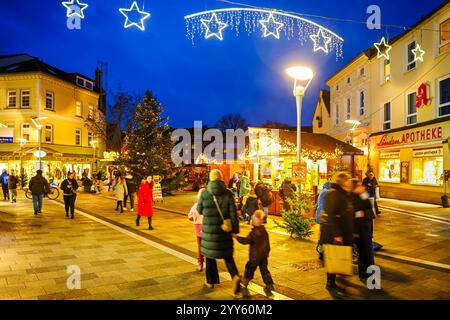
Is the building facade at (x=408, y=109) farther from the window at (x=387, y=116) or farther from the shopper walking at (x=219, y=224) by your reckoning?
the shopper walking at (x=219, y=224)

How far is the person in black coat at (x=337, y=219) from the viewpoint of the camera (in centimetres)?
523

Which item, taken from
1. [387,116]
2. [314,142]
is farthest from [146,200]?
[387,116]

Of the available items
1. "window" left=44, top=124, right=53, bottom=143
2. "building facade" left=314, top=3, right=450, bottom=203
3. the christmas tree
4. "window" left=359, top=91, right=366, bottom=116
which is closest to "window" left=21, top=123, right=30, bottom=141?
"window" left=44, top=124, right=53, bottom=143

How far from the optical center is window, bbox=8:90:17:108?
35094 mm

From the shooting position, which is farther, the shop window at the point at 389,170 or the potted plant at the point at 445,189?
the shop window at the point at 389,170

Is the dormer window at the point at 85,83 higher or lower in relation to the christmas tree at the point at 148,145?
higher

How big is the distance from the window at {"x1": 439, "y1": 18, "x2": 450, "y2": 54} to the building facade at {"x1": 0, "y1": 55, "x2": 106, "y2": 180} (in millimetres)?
28491

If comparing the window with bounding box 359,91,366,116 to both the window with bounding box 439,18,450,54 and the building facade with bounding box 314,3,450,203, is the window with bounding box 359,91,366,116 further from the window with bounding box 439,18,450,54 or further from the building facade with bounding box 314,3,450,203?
the window with bounding box 439,18,450,54

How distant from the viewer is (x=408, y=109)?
2086cm

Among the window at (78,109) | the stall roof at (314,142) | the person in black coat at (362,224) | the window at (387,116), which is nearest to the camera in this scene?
the person in black coat at (362,224)

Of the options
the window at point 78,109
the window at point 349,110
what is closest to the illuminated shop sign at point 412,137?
the window at point 349,110

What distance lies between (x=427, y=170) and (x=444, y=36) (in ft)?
21.8

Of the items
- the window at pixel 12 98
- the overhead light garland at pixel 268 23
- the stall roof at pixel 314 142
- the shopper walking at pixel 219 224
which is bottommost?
the shopper walking at pixel 219 224

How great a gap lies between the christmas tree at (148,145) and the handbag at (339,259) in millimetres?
17781
